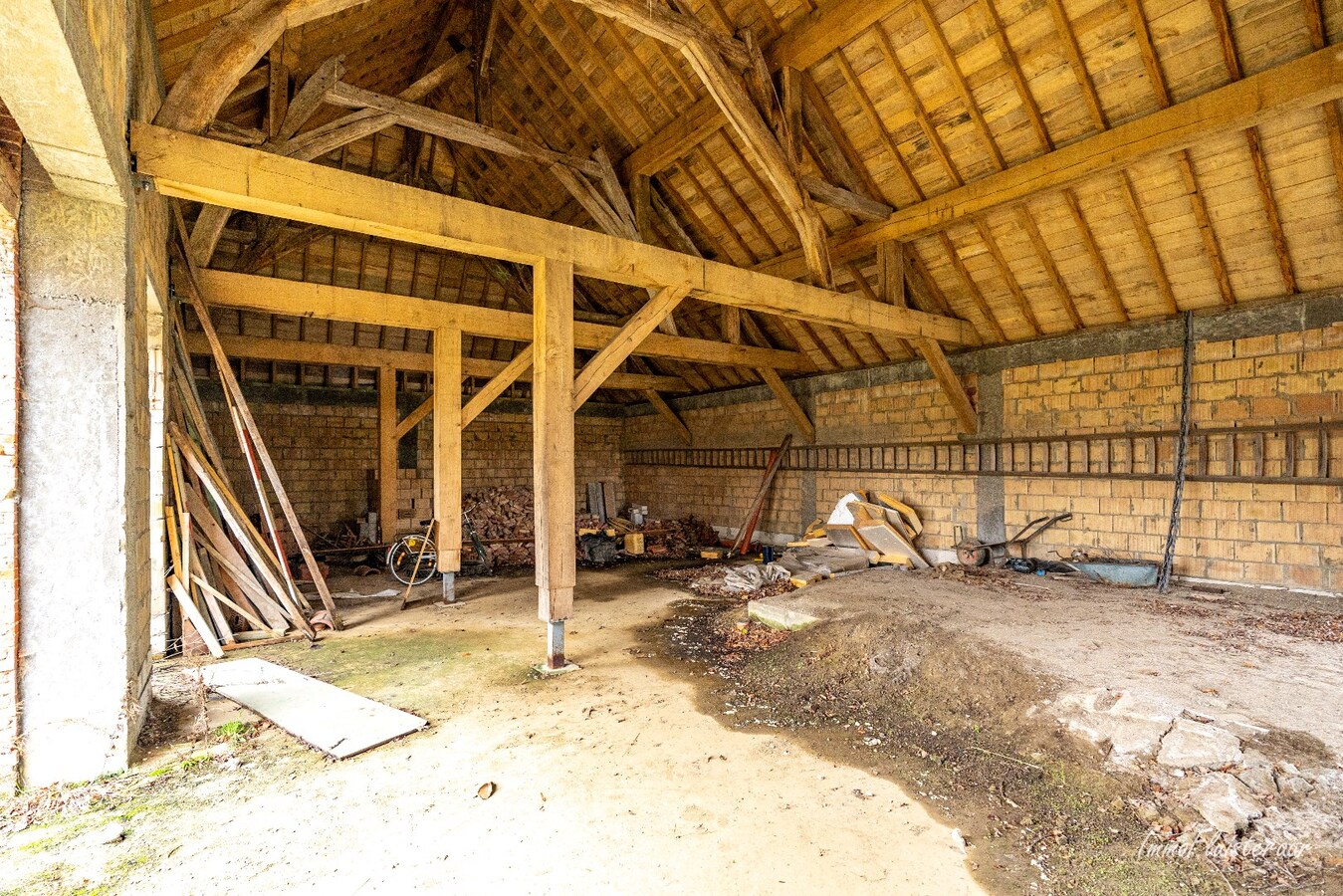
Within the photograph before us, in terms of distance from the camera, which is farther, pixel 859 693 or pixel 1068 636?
pixel 1068 636

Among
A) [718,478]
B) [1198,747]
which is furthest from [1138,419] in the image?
[718,478]

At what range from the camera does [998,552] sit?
7.93 metres

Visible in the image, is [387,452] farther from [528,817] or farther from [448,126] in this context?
[528,817]

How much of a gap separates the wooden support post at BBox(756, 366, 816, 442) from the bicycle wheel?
5.81m

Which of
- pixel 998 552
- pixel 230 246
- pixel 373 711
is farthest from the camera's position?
pixel 230 246

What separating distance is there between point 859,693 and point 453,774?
2714mm

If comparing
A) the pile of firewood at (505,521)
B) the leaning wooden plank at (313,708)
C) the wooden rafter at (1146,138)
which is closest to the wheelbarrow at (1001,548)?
the wooden rafter at (1146,138)

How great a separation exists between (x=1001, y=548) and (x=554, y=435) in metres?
6.16

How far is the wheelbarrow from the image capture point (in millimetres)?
7711

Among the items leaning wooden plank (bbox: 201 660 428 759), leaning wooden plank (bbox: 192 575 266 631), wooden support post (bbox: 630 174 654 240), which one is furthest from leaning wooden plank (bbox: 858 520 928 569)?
leaning wooden plank (bbox: 192 575 266 631)

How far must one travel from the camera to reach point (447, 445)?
7199mm

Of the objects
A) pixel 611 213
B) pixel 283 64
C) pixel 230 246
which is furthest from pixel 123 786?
pixel 230 246

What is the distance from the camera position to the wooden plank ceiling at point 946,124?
486 cm

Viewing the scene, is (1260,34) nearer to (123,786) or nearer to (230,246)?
(123,786)
